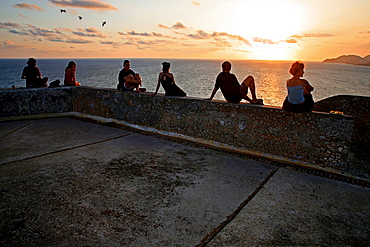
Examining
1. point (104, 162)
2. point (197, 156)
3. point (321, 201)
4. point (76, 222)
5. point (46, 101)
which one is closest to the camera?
point (76, 222)

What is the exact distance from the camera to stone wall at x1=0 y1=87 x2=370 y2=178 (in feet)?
14.3

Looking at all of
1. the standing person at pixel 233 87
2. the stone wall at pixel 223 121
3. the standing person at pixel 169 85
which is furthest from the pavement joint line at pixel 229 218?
the standing person at pixel 169 85

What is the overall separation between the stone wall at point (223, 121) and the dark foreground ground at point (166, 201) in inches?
15.8

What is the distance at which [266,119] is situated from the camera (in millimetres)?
4930

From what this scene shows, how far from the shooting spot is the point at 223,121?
5.50m

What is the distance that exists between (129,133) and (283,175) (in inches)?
154

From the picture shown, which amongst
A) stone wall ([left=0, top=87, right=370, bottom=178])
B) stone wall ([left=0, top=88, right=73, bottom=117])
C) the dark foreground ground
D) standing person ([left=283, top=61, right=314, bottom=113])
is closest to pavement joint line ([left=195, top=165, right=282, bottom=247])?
the dark foreground ground

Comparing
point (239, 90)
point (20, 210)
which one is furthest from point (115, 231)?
point (239, 90)

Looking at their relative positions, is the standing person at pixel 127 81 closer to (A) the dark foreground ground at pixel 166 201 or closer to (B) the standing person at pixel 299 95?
(A) the dark foreground ground at pixel 166 201

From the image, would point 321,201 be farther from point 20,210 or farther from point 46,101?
point 46,101

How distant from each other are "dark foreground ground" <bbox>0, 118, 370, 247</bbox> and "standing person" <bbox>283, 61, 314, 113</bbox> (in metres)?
1.11

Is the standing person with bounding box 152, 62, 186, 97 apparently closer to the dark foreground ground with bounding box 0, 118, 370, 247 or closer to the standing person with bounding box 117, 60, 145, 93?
the standing person with bounding box 117, 60, 145, 93

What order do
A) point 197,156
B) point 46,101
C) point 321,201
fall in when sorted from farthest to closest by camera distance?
point 46,101
point 197,156
point 321,201

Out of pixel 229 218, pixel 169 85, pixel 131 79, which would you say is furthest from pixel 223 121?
pixel 131 79
